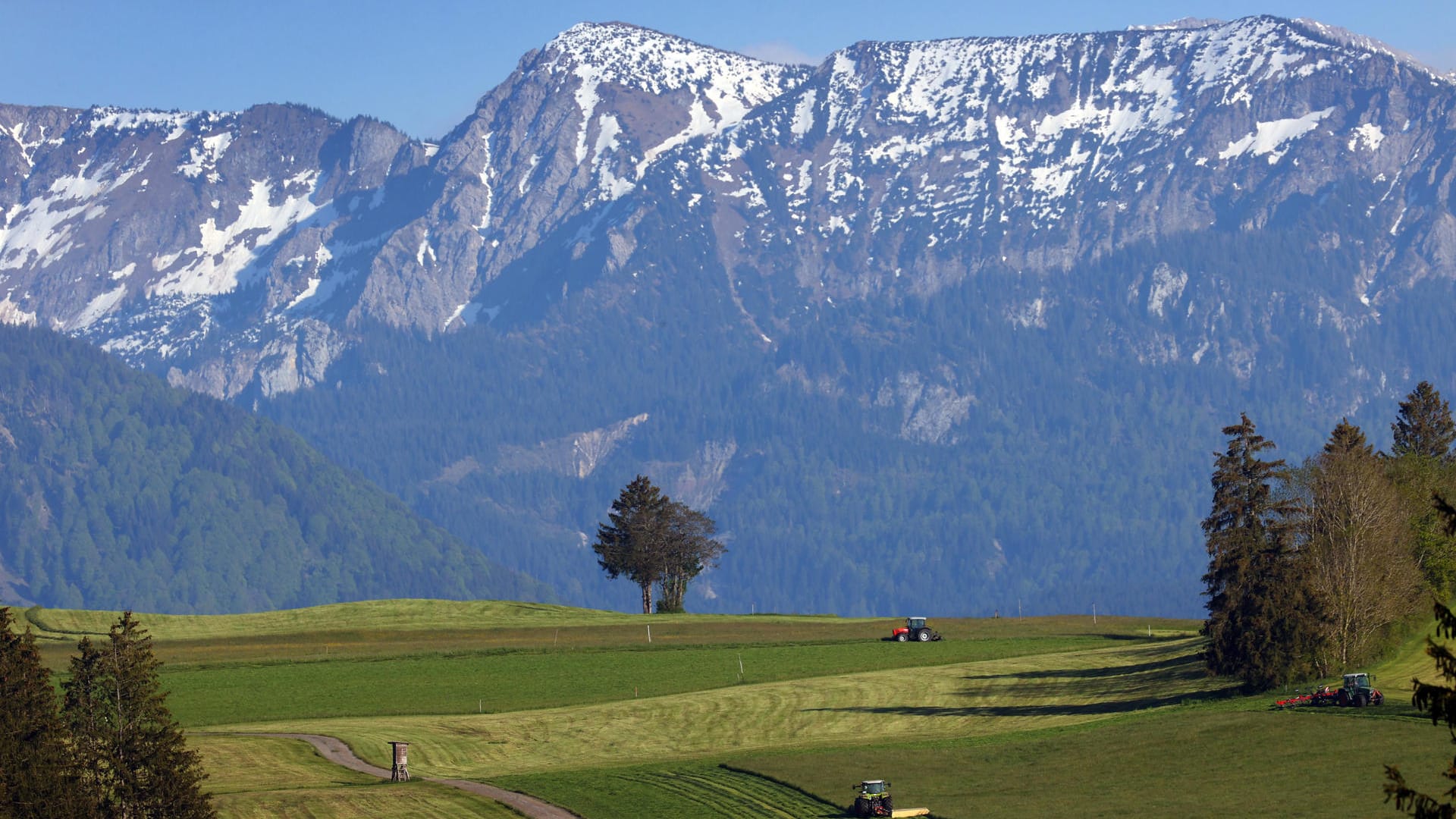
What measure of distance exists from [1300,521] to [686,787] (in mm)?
43463

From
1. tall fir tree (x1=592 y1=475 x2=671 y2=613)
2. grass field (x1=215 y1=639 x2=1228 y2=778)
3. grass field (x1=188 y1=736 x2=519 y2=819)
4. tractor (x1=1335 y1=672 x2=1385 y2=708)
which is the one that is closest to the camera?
grass field (x1=188 y1=736 x2=519 y2=819)

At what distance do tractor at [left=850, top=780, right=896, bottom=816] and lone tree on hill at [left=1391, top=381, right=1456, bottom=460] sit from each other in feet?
311

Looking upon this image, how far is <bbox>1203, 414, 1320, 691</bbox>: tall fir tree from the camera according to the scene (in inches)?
3866

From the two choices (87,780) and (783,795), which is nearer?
(87,780)

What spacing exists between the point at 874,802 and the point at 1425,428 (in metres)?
101

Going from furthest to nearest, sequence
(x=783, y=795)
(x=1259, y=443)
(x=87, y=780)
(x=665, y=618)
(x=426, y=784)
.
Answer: (x=665, y=618) → (x=1259, y=443) → (x=426, y=784) → (x=783, y=795) → (x=87, y=780)

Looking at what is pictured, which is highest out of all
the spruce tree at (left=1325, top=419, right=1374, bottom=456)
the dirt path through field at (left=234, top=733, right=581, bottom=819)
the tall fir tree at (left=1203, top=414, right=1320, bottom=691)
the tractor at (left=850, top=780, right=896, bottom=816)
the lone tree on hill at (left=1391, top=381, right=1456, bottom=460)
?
the lone tree on hill at (left=1391, top=381, right=1456, bottom=460)

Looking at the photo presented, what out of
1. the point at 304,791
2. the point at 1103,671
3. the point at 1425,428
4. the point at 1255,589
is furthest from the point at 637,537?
the point at 304,791

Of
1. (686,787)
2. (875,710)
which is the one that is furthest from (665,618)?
(686,787)

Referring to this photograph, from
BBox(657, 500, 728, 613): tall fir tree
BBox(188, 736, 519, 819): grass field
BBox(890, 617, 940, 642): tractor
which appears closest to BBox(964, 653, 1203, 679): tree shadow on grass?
BBox(890, 617, 940, 642): tractor

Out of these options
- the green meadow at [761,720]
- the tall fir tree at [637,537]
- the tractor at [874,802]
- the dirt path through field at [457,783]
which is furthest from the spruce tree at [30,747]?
the tall fir tree at [637,537]

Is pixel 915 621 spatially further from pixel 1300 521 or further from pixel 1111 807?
pixel 1111 807

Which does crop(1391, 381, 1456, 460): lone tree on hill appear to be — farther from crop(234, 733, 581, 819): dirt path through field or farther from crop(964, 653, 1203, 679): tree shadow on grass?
crop(234, 733, 581, 819): dirt path through field

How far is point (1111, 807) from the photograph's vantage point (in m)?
72.2
